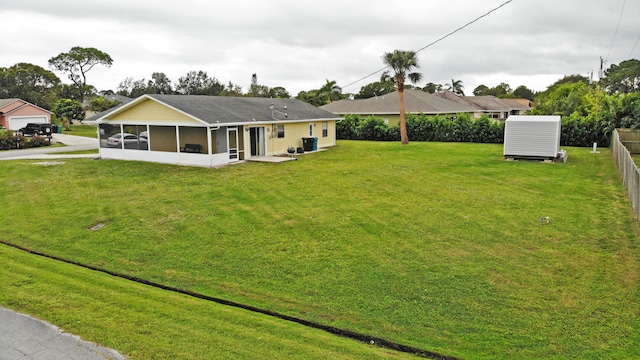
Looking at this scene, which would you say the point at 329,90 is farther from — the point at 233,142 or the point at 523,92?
the point at 523,92

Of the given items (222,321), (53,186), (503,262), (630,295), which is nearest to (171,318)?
(222,321)

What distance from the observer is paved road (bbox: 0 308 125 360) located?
19.7ft

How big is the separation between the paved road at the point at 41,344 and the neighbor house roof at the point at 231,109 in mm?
15341

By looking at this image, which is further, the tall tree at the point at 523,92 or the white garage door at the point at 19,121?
the tall tree at the point at 523,92

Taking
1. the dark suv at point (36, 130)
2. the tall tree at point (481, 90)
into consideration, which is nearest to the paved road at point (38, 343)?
the dark suv at point (36, 130)

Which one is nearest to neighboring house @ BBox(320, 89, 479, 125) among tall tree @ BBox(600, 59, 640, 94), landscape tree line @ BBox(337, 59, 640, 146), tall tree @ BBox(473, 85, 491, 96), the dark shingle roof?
landscape tree line @ BBox(337, 59, 640, 146)

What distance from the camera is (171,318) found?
726 cm

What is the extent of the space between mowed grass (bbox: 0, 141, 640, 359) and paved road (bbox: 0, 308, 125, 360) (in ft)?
2.35

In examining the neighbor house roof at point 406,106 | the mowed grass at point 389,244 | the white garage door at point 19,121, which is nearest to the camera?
the mowed grass at point 389,244

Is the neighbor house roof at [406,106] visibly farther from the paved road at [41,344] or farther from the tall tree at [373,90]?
the paved road at [41,344]

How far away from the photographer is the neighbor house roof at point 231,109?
2275 centimetres

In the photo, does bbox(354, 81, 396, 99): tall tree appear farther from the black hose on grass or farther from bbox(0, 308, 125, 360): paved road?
bbox(0, 308, 125, 360): paved road

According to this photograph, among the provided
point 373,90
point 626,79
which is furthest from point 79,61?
point 626,79

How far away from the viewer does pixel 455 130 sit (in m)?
35.4
